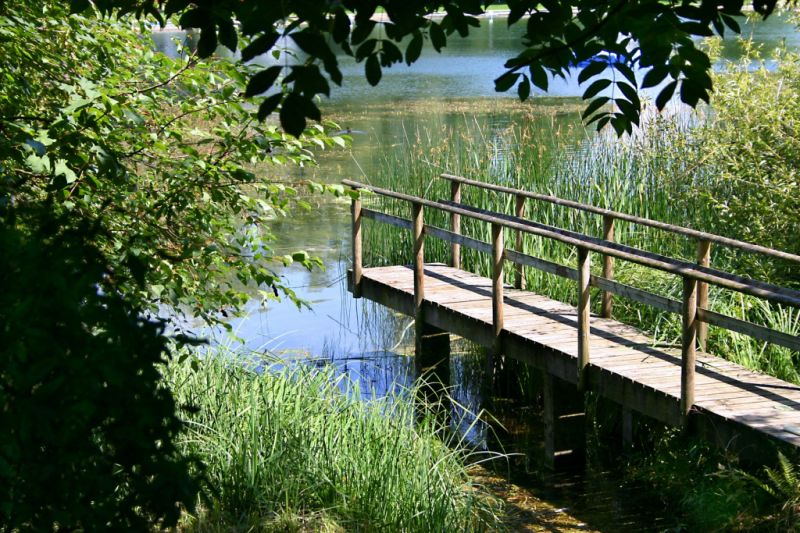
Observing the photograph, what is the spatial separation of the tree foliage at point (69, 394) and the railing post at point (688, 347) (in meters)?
3.93

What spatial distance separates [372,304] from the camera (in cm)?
1107

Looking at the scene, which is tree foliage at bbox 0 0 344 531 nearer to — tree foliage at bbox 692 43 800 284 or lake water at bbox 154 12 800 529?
lake water at bbox 154 12 800 529

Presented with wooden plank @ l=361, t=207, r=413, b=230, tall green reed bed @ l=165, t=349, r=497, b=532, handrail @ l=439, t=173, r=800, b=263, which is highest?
handrail @ l=439, t=173, r=800, b=263

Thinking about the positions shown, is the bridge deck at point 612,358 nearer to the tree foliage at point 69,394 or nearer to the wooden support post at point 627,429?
the wooden support post at point 627,429

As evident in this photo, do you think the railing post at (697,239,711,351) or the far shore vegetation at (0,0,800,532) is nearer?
the far shore vegetation at (0,0,800,532)

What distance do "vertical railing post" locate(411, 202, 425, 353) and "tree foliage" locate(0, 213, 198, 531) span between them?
19.4 feet

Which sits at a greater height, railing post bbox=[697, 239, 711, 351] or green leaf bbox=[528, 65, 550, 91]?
green leaf bbox=[528, 65, 550, 91]

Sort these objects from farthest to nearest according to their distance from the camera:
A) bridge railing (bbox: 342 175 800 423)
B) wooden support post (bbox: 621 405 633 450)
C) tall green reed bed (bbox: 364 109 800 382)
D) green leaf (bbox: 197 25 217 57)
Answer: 1. tall green reed bed (bbox: 364 109 800 382)
2. wooden support post (bbox: 621 405 633 450)
3. bridge railing (bbox: 342 175 800 423)
4. green leaf (bbox: 197 25 217 57)

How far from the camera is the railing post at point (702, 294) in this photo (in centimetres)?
621

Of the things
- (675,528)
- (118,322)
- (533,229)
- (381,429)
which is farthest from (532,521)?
(118,322)

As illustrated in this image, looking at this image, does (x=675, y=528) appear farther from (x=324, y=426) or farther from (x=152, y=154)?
(x=152, y=154)

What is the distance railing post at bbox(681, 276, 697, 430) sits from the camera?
18.8 ft

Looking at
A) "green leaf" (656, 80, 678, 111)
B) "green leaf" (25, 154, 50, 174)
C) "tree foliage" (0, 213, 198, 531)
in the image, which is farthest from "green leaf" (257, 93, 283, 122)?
"green leaf" (25, 154, 50, 174)

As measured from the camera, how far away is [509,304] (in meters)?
8.03
